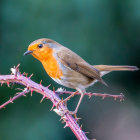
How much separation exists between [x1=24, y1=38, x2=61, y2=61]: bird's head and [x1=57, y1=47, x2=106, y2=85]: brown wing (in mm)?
88

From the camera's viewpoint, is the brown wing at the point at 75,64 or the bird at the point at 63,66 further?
the brown wing at the point at 75,64

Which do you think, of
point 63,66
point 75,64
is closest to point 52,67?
point 63,66

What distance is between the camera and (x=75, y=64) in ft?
9.79

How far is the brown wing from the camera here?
2916 millimetres

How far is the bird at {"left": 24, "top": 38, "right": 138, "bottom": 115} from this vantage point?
9.03 ft

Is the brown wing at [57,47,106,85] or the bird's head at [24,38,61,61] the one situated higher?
the bird's head at [24,38,61,61]

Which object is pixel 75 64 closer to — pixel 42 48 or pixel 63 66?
pixel 63 66

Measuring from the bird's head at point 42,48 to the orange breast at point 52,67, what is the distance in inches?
1.3

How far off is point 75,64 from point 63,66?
0.57ft

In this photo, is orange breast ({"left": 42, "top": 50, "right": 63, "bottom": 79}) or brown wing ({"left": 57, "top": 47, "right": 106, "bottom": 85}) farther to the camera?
brown wing ({"left": 57, "top": 47, "right": 106, "bottom": 85})

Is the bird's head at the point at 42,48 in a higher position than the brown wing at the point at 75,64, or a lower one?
higher

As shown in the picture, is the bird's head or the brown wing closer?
the bird's head

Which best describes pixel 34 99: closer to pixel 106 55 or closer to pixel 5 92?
pixel 5 92

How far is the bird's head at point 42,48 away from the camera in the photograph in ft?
8.98
